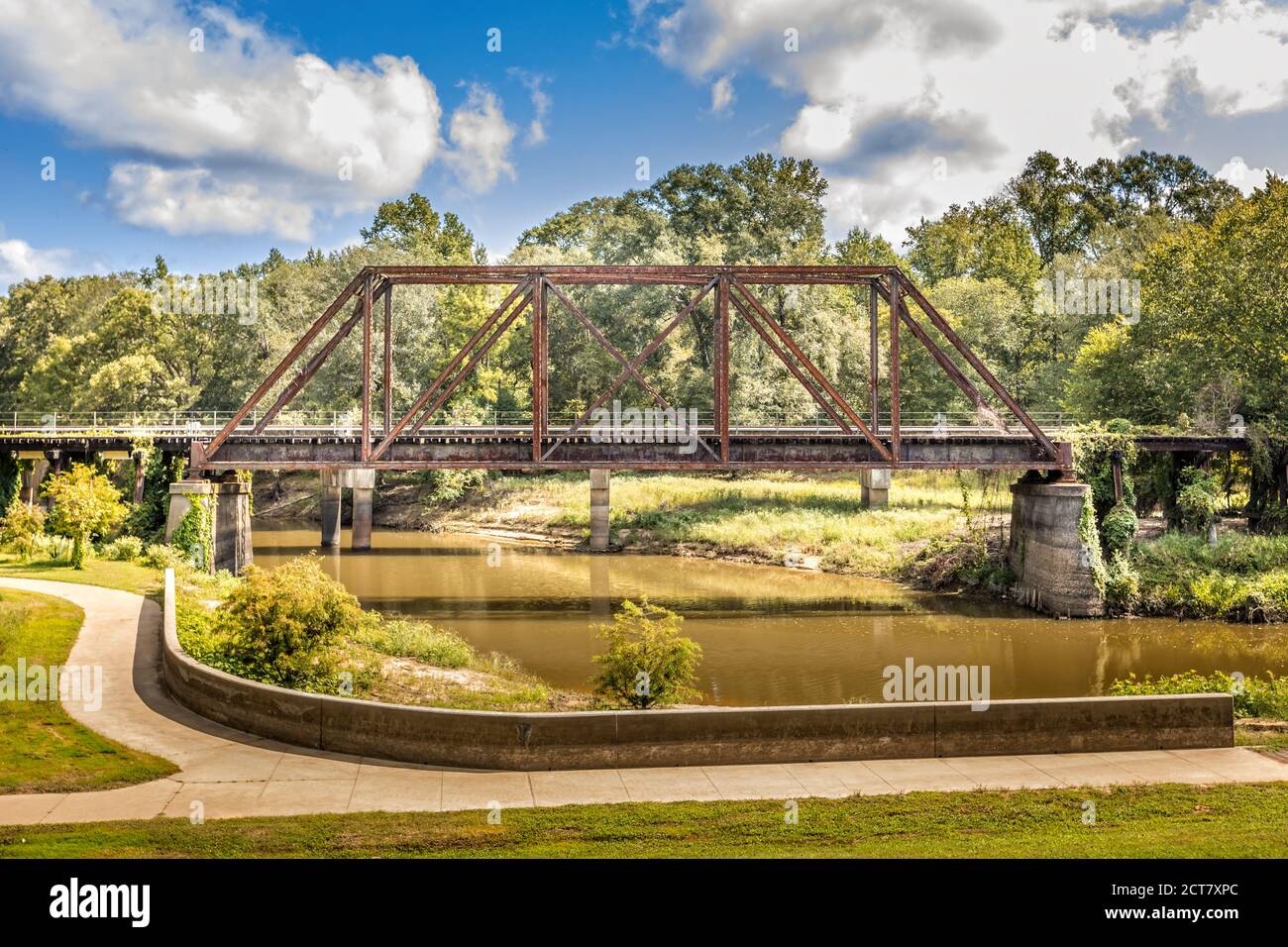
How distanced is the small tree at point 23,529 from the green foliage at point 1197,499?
48.1 m

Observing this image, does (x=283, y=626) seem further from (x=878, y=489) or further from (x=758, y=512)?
(x=878, y=489)

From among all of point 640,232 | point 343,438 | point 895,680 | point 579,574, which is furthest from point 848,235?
point 895,680

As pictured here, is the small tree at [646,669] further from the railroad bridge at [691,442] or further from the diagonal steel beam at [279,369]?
the diagonal steel beam at [279,369]

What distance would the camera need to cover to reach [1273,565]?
1499 inches

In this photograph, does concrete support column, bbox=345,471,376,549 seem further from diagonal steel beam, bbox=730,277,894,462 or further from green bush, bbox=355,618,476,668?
green bush, bbox=355,618,476,668

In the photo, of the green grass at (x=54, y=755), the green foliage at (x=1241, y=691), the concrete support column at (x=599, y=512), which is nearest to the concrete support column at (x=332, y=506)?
the concrete support column at (x=599, y=512)

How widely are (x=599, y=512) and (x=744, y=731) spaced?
42.5 meters

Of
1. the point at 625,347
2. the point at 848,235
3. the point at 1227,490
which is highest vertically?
the point at 848,235

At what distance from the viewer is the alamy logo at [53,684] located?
1802 cm
